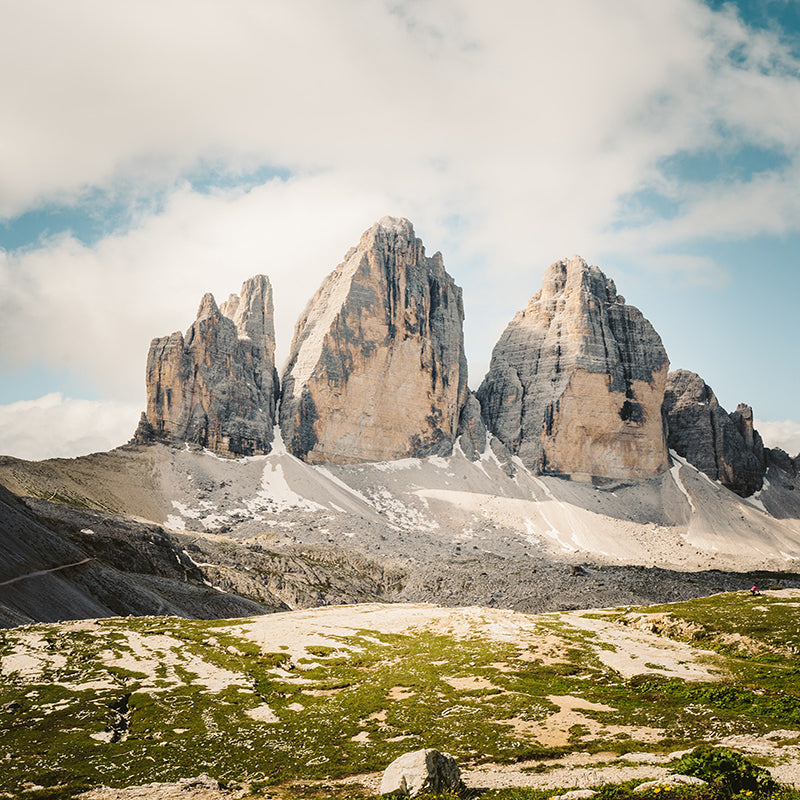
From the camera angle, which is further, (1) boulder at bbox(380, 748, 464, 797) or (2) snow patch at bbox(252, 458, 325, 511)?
(2) snow patch at bbox(252, 458, 325, 511)

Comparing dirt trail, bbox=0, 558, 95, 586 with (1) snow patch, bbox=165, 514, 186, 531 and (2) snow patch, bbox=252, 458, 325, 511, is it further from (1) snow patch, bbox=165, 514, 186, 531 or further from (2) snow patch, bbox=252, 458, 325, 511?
(2) snow patch, bbox=252, 458, 325, 511

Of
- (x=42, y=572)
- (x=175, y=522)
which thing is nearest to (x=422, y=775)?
(x=42, y=572)

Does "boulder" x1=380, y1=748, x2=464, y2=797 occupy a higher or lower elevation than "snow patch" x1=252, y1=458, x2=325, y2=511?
lower

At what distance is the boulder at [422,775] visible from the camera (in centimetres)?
1722

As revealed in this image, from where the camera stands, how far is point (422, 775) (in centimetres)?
1731

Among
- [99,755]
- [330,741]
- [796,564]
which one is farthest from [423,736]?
[796,564]

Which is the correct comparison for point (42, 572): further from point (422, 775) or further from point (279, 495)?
point (279, 495)

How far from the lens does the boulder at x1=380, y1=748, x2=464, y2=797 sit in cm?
1722

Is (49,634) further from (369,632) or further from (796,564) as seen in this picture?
(796,564)

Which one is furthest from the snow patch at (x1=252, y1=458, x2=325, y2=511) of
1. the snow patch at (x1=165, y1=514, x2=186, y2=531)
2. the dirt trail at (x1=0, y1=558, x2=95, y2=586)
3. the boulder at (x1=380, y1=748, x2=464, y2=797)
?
the boulder at (x1=380, y1=748, x2=464, y2=797)

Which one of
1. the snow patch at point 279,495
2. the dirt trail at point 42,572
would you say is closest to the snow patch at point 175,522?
the snow patch at point 279,495

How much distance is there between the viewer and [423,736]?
2406cm

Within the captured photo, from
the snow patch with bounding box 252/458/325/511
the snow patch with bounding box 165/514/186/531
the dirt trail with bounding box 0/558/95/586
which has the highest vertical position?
the snow patch with bounding box 252/458/325/511

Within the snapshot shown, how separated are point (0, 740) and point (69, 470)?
5793 inches
